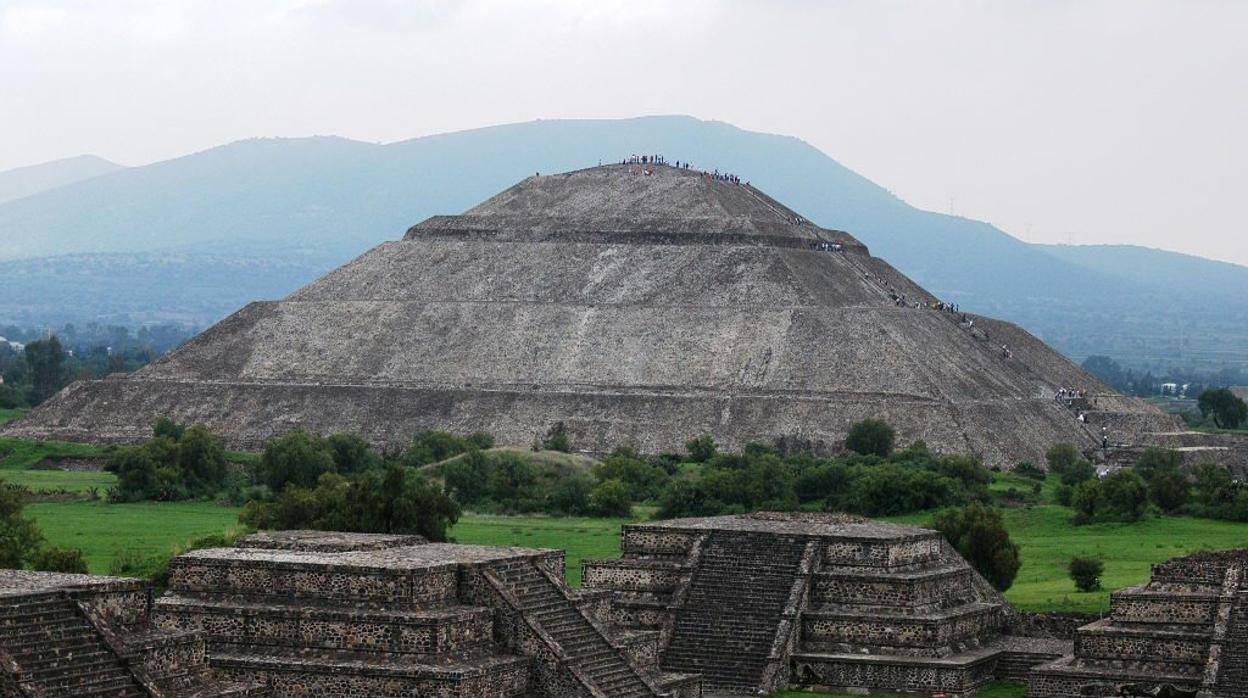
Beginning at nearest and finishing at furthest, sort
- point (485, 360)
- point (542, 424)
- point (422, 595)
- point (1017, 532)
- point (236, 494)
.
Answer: point (422, 595)
point (1017, 532)
point (236, 494)
point (542, 424)
point (485, 360)

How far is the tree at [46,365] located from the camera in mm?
144875

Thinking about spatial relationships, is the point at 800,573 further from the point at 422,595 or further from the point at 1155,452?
the point at 1155,452

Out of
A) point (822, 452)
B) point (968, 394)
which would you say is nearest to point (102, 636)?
point (822, 452)

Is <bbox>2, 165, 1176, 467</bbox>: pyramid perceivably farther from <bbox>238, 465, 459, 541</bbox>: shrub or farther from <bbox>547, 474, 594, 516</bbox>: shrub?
<bbox>238, 465, 459, 541</bbox>: shrub

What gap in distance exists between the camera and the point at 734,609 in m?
45.6

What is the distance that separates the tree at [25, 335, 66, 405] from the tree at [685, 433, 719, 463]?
5543 cm

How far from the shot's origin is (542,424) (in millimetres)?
108188

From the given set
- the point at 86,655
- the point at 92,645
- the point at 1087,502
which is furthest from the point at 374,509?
the point at 1087,502

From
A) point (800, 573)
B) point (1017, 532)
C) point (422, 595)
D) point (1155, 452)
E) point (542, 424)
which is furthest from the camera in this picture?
point (542, 424)

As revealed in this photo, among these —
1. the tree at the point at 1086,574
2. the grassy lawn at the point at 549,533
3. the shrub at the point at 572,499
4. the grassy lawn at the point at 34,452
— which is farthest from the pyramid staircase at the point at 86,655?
the grassy lawn at the point at 34,452

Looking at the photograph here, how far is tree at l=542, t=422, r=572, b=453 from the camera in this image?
3974 inches

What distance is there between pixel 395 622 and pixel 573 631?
3.65 metres

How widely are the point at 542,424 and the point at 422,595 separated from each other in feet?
236

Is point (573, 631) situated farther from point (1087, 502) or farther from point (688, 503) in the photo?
point (1087, 502)
